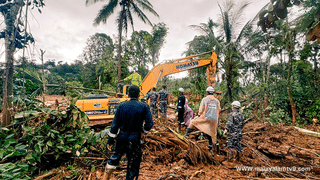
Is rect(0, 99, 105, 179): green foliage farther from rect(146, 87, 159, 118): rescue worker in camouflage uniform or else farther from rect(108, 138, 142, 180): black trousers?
rect(146, 87, 159, 118): rescue worker in camouflage uniform

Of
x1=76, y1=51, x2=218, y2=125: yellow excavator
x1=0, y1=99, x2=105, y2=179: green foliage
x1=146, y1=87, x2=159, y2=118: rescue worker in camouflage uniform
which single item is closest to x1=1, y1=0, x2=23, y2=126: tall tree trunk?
x1=0, y1=99, x2=105, y2=179: green foliage

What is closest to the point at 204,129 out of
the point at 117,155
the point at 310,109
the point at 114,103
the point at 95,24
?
the point at 117,155

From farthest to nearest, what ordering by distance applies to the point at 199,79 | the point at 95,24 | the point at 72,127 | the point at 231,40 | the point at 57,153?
the point at 95,24 → the point at 199,79 → the point at 231,40 → the point at 72,127 → the point at 57,153

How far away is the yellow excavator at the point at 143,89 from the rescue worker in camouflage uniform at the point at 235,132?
129 inches

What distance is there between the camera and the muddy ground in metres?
2.86

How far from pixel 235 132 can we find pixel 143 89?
3.92 m

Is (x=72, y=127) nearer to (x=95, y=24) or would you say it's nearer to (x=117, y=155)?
(x=117, y=155)

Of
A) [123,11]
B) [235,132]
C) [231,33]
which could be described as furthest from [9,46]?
[123,11]

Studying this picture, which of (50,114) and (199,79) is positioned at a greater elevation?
(199,79)

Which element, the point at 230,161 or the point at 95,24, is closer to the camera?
Result: the point at 230,161

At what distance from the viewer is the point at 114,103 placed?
5.48m

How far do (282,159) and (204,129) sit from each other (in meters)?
1.97

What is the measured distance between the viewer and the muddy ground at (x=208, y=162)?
113 inches

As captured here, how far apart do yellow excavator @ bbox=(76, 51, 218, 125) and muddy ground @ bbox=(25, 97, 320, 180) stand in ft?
6.14
